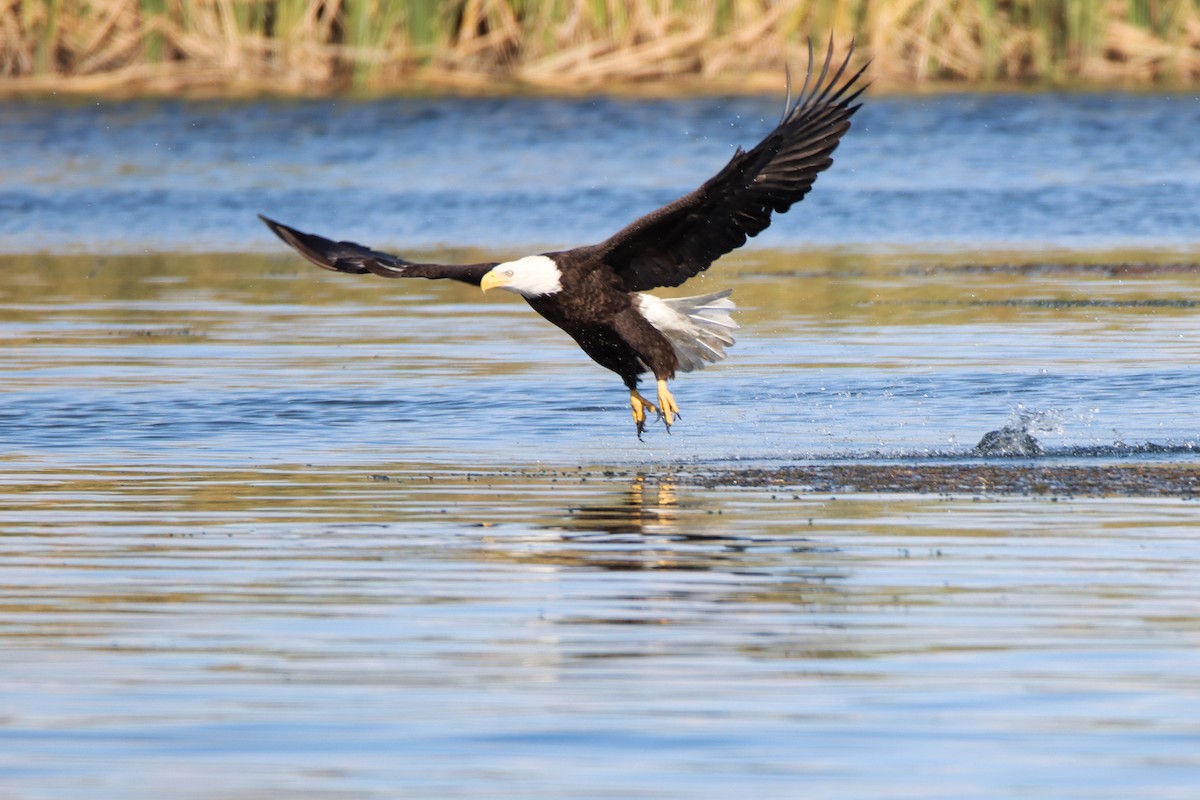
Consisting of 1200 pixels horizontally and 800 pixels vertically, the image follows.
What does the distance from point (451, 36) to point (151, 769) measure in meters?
22.0

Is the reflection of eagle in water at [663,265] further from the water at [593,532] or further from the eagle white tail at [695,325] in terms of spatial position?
the water at [593,532]

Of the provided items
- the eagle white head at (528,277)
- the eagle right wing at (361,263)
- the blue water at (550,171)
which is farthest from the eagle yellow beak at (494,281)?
the blue water at (550,171)

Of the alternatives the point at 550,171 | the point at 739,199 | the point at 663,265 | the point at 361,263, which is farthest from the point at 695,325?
the point at 550,171

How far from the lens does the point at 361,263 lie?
9.74 metres

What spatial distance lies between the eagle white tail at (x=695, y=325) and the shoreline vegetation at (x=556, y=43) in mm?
14746

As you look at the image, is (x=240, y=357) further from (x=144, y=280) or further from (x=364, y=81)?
(x=364, y=81)

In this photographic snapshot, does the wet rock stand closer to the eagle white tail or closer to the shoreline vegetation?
the eagle white tail

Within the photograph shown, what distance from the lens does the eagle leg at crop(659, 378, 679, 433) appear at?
9.51 m

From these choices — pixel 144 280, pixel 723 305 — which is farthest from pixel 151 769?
pixel 144 280

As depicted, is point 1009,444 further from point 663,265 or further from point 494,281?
point 494,281

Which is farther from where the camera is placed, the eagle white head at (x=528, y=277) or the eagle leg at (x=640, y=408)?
the eagle leg at (x=640, y=408)

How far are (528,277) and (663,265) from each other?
63cm

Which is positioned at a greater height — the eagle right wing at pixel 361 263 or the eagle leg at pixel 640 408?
the eagle right wing at pixel 361 263

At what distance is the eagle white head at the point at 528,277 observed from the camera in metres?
9.29
